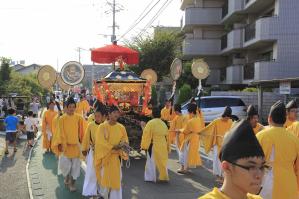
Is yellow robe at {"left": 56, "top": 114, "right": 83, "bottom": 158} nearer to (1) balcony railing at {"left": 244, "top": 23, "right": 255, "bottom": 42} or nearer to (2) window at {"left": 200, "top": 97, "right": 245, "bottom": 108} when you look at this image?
(2) window at {"left": 200, "top": 97, "right": 245, "bottom": 108}

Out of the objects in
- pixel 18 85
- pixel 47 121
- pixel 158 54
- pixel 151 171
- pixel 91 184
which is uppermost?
pixel 158 54

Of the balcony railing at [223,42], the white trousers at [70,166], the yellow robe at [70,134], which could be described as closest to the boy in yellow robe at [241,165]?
the yellow robe at [70,134]

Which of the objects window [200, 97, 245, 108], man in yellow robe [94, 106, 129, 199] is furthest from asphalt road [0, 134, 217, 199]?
window [200, 97, 245, 108]

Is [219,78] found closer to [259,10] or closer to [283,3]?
[259,10]

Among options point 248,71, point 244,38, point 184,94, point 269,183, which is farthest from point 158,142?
point 244,38

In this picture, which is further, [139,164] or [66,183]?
[139,164]

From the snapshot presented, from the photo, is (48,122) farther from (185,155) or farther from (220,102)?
(220,102)

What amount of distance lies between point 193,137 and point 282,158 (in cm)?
541

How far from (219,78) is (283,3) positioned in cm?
1153

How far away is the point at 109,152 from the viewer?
23.5 feet

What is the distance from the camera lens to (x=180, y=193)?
28.1ft

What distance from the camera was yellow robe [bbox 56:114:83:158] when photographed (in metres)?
8.64

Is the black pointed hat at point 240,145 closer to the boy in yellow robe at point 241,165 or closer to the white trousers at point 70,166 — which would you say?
the boy in yellow robe at point 241,165

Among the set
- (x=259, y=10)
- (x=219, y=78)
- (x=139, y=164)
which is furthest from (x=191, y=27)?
(x=139, y=164)
